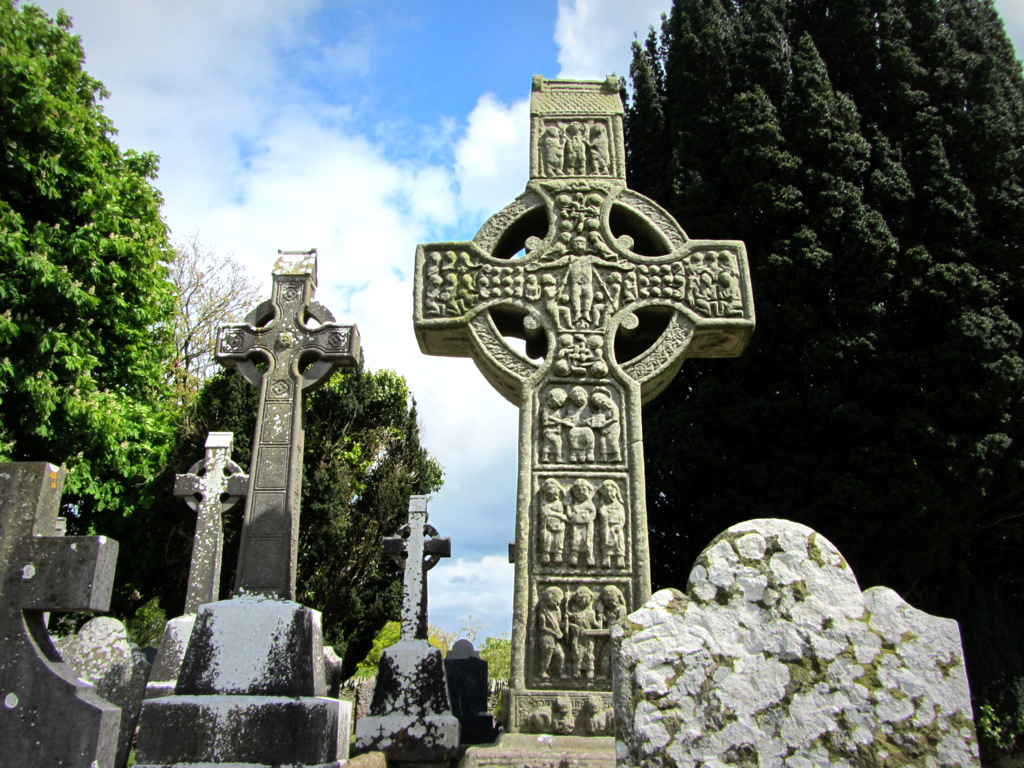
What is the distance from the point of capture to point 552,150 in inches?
229

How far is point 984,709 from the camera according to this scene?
368 inches

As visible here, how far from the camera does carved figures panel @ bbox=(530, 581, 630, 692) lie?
14.1 ft

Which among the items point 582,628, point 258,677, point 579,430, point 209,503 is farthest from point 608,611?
point 209,503

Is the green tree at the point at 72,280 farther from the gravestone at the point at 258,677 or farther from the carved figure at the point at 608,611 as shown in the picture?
the carved figure at the point at 608,611

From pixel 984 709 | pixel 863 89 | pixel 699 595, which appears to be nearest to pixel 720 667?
pixel 699 595

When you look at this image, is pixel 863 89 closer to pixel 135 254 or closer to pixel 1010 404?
pixel 1010 404

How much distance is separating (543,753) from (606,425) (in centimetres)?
211

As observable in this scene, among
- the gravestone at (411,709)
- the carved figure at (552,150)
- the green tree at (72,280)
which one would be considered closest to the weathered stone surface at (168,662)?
the gravestone at (411,709)

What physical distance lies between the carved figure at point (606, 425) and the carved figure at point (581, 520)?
0.85 feet

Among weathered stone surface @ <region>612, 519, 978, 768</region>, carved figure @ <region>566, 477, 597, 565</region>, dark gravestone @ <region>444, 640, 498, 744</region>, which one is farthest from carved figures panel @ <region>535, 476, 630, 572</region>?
dark gravestone @ <region>444, 640, 498, 744</region>

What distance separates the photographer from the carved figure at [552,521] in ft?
15.0

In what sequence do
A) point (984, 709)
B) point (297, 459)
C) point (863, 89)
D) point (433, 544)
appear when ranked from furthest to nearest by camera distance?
1. point (863, 89)
2. point (984, 709)
3. point (433, 544)
4. point (297, 459)

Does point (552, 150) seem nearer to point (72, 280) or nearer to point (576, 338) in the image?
point (576, 338)

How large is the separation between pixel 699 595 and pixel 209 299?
19.3 m
